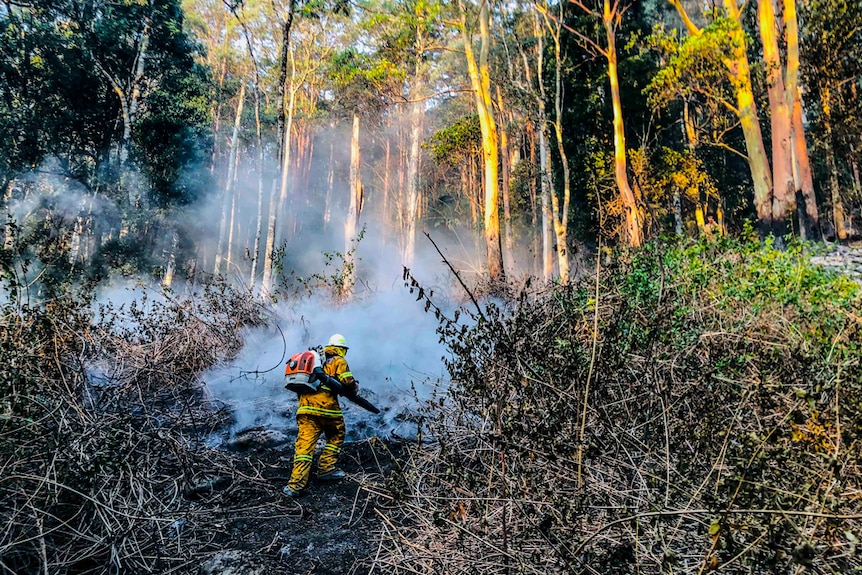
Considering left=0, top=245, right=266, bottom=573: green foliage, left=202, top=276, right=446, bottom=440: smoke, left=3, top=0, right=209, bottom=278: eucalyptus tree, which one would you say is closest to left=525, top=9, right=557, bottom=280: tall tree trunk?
left=202, top=276, right=446, bottom=440: smoke

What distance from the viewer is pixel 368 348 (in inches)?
335

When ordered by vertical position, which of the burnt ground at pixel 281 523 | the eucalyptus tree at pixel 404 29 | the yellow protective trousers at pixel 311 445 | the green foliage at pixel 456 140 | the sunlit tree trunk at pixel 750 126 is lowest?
the burnt ground at pixel 281 523

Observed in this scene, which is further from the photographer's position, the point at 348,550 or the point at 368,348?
the point at 368,348

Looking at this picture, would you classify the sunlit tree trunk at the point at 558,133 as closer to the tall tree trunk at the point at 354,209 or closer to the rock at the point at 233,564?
the tall tree trunk at the point at 354,209

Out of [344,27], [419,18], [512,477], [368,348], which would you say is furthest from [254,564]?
[344,27]

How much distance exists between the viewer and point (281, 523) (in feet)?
13.7

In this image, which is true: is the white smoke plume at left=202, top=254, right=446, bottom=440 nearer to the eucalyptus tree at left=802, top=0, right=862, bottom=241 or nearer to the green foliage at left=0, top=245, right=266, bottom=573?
the green foliage at left=0, top=245, right=266, bottom=573

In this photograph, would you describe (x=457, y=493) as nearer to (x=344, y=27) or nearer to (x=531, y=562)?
(x=531, y=562)

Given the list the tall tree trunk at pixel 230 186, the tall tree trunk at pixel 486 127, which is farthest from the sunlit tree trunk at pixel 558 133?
the tall tree trunk at pixel 230 186

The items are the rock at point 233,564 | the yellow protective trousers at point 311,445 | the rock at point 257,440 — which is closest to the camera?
the rock at point 233,564

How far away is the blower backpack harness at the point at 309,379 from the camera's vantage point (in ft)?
16.4

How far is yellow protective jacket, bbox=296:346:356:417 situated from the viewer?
507 cm

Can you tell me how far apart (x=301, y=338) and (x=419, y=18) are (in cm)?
872

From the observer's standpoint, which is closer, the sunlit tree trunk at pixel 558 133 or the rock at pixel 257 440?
the rock at pixel 257 440
